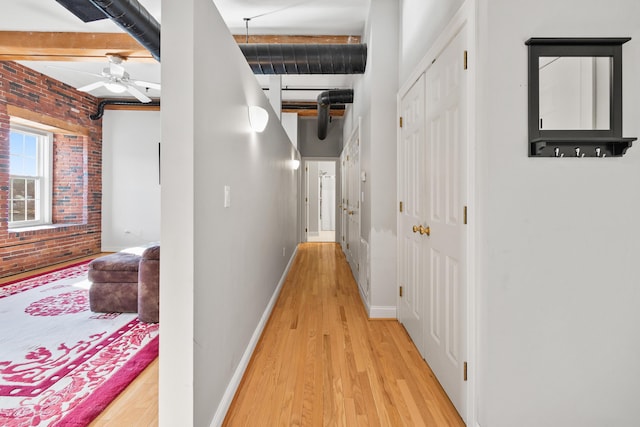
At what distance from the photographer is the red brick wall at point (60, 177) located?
14.8 ft

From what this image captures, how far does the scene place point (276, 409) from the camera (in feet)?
5.49

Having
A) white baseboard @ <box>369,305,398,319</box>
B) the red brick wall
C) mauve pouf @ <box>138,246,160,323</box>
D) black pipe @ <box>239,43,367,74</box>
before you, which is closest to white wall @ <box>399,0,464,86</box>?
black pipe @ <box>239,43,367,74</box>

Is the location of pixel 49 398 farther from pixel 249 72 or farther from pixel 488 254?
pixel 488 254

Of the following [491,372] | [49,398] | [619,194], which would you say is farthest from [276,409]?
[619,194]

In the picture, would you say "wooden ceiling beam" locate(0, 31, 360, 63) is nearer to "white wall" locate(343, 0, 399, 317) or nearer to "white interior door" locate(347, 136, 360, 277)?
"white wall" locate(343, 0, 399, 317)

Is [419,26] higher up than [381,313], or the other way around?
[419,26]

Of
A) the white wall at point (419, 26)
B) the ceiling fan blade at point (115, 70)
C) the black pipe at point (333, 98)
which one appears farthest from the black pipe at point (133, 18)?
the black pipe at point (333, 98)

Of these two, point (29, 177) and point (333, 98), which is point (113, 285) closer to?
point (29, 177)

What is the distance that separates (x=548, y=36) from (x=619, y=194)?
2.55ft

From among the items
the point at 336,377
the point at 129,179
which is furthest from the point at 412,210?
the point at 129,179

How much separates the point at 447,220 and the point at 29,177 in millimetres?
6992

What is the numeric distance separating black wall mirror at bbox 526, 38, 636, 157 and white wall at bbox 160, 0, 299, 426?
4.80 feet

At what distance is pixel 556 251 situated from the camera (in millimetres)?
1332

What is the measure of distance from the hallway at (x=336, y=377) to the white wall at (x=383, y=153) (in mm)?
372
